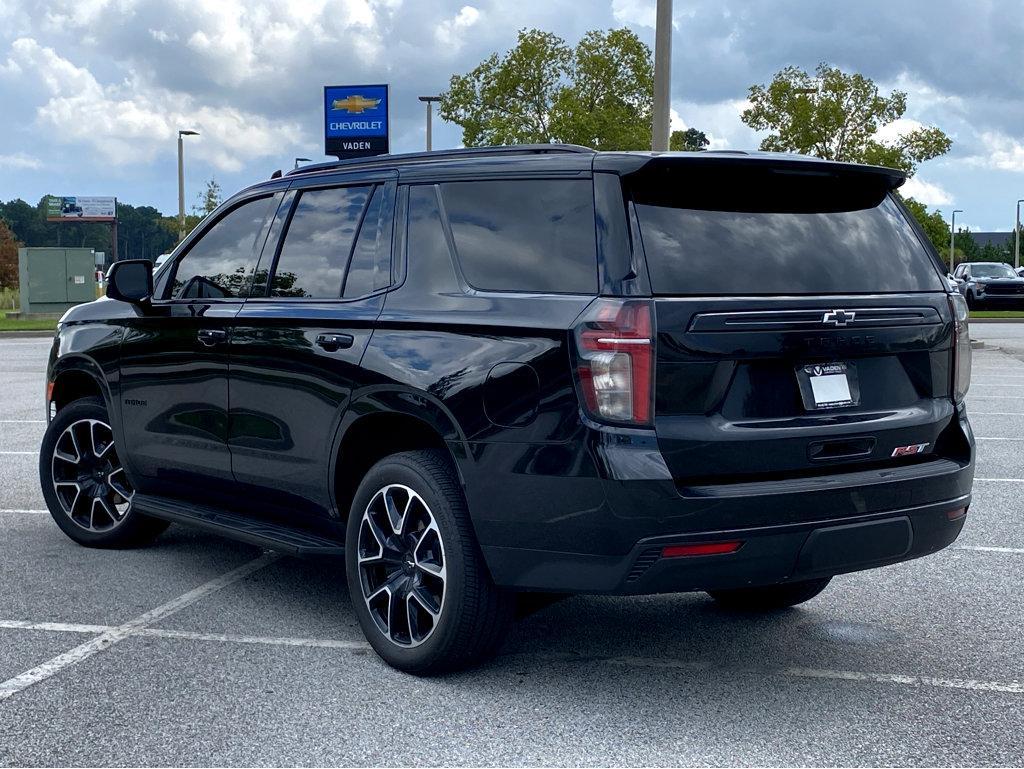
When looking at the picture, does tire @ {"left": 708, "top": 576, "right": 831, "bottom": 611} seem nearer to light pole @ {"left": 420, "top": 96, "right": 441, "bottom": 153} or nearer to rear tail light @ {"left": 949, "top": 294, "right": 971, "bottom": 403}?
rear tail light @ {"left": 949, "top": 294, "right": 971, "bottom": 403}

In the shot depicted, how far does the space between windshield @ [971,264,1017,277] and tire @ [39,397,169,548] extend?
133 feet

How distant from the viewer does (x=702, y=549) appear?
393 centimetres

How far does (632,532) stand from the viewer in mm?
3885

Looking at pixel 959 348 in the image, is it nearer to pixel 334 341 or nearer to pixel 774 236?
pixel 774 236

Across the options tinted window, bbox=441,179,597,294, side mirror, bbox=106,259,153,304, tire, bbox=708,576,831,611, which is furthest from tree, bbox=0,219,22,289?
tinted window, bbox=441,179,597,294

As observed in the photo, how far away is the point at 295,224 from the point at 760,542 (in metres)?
2.54

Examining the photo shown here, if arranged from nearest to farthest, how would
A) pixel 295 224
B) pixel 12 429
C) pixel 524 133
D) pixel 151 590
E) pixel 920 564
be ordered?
pixel 295 224 → pixel 151 590 → pixel 920 564 → pixel 12 429 → pixel 524 133

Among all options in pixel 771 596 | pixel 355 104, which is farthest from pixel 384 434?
pixel 355 104

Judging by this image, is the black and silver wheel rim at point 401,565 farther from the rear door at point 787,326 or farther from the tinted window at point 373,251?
the rear door at point 787,326

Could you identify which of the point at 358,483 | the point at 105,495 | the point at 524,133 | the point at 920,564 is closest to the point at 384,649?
the point at 358,483

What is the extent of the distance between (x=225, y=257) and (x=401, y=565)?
194 centimetres

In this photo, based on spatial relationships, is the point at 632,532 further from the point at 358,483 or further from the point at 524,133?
the point at 524,133

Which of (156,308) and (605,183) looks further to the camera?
(156,308)

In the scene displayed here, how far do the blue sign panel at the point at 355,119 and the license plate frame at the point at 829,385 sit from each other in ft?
105
